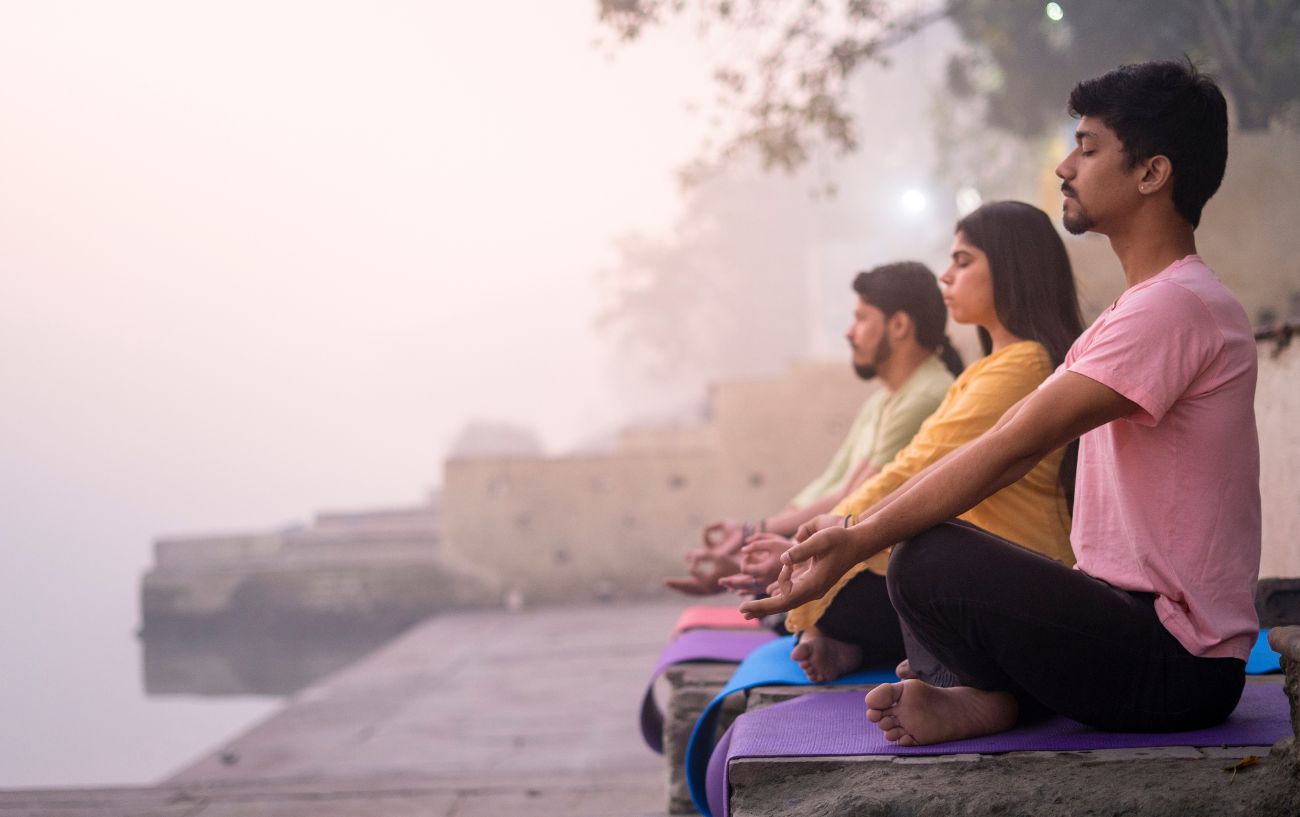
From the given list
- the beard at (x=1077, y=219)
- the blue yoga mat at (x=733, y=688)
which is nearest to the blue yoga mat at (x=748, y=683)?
the blue yoga mat at (x=733, y=688)

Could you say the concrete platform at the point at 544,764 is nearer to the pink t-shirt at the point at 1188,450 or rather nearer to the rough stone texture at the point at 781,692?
the rough stone texture at the point at 781,692

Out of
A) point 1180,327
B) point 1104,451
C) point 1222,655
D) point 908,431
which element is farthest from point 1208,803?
→ point 908,431

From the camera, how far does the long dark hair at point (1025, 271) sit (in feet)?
7.91

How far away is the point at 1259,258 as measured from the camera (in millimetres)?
7355

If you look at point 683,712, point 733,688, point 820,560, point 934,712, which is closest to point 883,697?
point 934,712

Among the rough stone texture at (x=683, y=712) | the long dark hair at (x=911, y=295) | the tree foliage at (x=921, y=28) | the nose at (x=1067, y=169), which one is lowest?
the rough stone texture at (x=683, y=712)

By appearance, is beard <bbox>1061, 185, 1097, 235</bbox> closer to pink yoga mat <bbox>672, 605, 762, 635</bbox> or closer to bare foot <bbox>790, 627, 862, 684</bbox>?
bare foot <bbox>790, 627, 862, 684</bbox>

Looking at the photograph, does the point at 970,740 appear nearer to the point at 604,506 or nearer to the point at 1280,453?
the point at 1280,453

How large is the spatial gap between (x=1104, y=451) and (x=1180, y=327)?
24 centimetres

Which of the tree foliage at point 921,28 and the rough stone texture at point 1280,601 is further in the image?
the tree foliage at point 921,28

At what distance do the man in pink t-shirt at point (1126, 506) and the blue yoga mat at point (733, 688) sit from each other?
628 mm

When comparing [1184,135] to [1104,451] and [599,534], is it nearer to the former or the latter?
[1104,451]

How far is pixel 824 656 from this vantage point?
2.46 metres

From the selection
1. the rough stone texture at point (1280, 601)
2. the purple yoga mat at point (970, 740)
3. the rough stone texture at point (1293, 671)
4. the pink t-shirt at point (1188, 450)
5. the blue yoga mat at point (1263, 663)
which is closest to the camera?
the rough stone texture at point (1293, 671)
